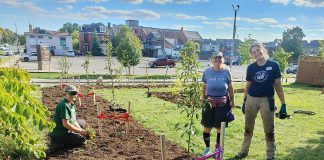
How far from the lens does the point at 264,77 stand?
A: 5.39 meters

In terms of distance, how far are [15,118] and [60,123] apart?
393 cm

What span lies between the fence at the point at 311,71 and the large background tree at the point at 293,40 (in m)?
43.1

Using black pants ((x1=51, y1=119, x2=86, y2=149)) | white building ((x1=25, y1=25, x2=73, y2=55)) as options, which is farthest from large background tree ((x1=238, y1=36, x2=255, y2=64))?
white building ((x1=25, y1=25, x2=73, y2=55))

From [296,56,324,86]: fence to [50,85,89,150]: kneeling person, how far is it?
22.7 meters

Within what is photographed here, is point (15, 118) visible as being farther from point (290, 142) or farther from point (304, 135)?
point (304, 135)

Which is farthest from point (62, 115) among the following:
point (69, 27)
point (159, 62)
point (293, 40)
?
point (69, 27)

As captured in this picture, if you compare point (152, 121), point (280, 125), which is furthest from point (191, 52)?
point (280, 125)

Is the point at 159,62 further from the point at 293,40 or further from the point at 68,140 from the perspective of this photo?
the point at 68,140

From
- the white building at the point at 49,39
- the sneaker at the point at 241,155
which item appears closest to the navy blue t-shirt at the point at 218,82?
the sneaker at the point at 241,155

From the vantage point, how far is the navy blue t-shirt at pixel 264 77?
535 cm

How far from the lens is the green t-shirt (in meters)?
5.61

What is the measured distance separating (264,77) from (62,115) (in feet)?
12.0

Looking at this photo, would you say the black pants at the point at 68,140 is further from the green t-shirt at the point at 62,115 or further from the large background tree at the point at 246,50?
the large background tree at the point at 246,50

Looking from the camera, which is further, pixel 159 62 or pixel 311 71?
pixel 159 62
